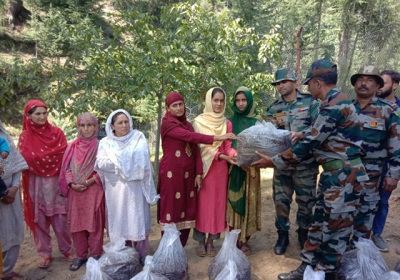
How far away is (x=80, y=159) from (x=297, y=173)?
2191mm

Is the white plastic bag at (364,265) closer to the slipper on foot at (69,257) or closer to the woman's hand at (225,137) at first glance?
the woman's hand at (225,137)

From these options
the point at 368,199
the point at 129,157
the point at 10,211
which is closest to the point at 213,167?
the point at 129,157

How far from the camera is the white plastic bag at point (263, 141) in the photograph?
2.55m

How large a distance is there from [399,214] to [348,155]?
9.96ft

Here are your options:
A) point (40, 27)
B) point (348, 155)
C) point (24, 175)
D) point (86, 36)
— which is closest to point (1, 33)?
point (40, 27)

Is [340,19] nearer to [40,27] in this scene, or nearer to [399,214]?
[399,214]

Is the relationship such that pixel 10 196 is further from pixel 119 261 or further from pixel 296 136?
pixel 296 136

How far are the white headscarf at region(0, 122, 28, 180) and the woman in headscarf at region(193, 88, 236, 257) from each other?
67.6 inches

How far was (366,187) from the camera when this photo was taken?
2896mm

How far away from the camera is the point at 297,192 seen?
3021 millimetres

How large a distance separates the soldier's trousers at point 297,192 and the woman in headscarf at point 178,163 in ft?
2.52

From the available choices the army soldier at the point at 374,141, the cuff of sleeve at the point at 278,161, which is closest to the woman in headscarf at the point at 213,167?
the cuff of sleeve at the point at 278,161

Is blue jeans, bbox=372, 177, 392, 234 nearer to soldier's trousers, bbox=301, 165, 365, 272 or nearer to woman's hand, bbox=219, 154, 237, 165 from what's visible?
soldier's trousers, bbox=301, 165, 365, 272

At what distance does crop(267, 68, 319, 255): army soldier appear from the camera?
2934 millimetres
